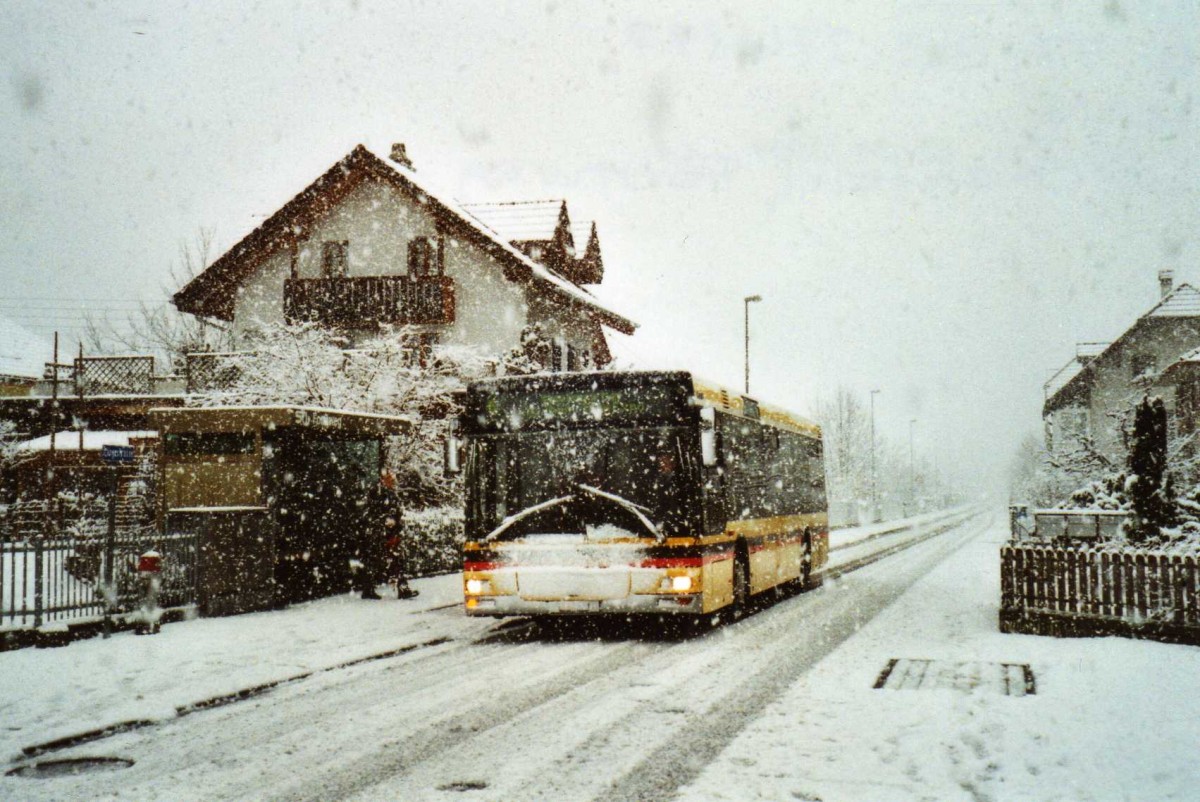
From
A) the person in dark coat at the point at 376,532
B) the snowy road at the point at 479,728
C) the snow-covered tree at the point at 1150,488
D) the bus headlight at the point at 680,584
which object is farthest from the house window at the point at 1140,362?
the bus headlight at the point at 680,584

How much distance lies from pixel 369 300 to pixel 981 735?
92.9ft

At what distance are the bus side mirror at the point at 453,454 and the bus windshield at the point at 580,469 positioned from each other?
0.23 metres

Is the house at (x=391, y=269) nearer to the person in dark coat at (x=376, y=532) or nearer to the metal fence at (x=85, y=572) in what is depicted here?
the person in dark coat at (x=376, y=532)

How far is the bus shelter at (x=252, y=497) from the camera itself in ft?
47.9

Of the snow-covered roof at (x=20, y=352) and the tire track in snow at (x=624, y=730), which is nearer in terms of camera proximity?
the tire track in snow at (x=624, y=730)

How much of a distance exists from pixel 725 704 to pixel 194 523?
28.4 feet

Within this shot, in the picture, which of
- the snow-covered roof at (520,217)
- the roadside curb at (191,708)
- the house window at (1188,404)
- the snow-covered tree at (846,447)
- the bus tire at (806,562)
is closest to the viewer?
the roadside curb at (191,708)

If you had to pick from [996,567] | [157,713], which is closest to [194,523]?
[157,713]

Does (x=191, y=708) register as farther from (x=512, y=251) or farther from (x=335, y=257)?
(x=335, y=257)

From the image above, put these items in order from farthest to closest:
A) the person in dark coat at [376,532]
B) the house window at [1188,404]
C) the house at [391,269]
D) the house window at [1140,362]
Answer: the house window at [1140,362]
the house window at [1188,404]
the house at [391,269]
the person in dark coat at [376,532]

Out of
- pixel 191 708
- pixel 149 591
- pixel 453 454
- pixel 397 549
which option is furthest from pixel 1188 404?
pixel 191 708

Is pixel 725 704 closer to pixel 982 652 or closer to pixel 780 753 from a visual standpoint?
pixel 780 753

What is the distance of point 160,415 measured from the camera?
1549 centimetres

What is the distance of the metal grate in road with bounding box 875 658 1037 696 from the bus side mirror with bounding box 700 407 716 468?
9.79 ft
